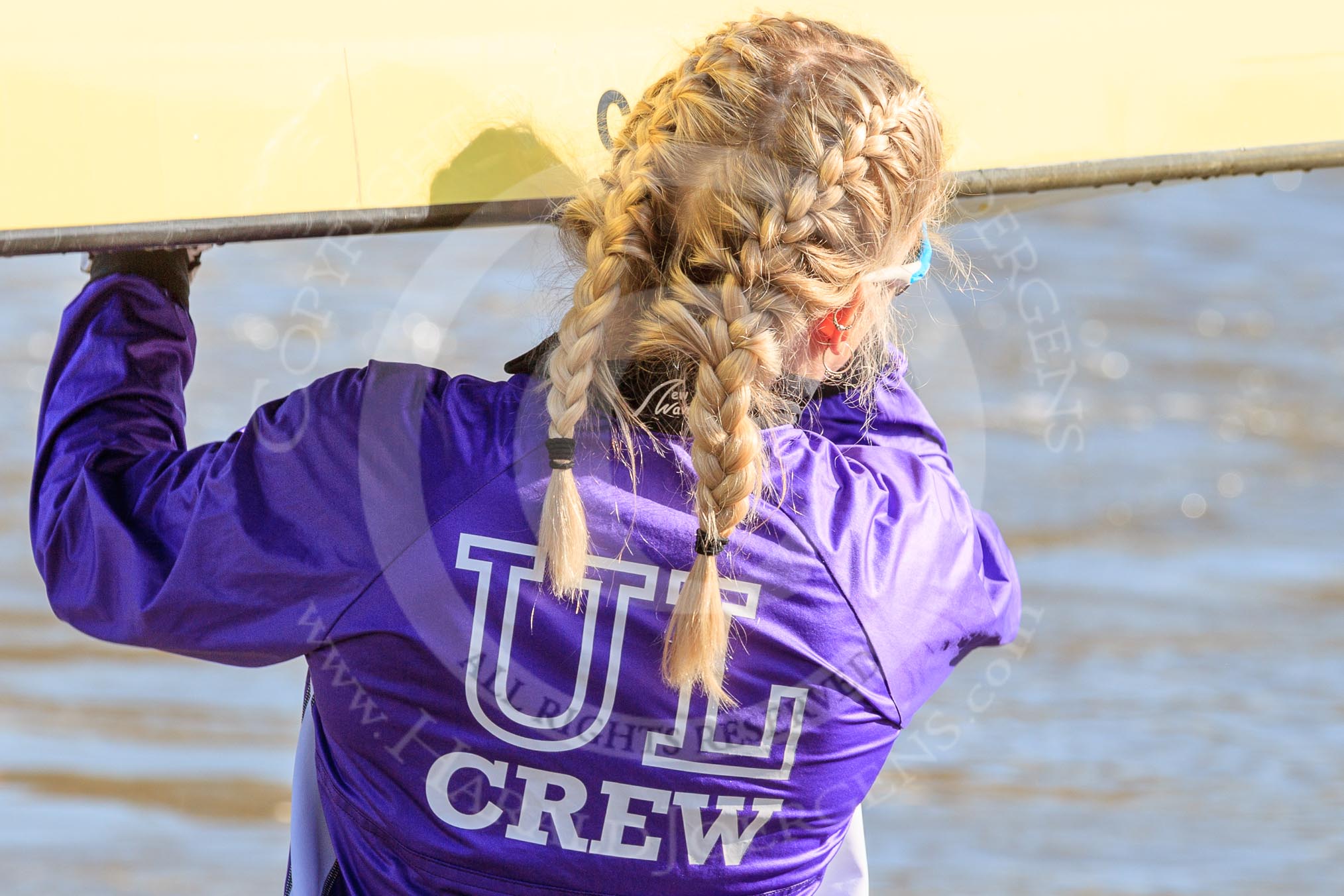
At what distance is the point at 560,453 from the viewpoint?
38.8 inches

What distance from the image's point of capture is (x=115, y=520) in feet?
3.37

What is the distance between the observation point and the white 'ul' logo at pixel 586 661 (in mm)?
1005

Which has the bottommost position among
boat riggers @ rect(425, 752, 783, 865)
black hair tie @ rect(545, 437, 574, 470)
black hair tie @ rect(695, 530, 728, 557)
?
boat riggers @ rect(425, 752, 783, 865)

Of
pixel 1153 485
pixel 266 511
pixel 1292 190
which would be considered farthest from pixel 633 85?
pixel 1292 190

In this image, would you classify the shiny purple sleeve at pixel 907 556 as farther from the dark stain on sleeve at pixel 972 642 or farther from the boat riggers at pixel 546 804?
the boat riggers at pixel 546 804

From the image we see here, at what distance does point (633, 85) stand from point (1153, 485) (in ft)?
9.44

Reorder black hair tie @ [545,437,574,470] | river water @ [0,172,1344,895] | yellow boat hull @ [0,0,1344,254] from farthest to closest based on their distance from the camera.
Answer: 1. river water @ [0,172,1344,895]
2. yellow boat hull @ [0,0,1344,254]
3. black hair tie @ [545,437,574,470]

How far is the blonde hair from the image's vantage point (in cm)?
100

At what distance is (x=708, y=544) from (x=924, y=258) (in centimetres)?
33

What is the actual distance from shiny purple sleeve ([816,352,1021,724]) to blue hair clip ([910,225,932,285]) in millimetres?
117

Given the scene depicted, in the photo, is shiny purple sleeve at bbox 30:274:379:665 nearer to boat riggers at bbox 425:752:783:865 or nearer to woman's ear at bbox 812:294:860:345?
boat riggers at bbox 425:752:783:865

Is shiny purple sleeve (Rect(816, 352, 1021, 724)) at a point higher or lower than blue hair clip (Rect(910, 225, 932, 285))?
lower

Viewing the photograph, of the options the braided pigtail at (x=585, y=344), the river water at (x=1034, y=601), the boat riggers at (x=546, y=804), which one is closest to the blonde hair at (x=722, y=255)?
the braided pigtail at (x=585, y=344)

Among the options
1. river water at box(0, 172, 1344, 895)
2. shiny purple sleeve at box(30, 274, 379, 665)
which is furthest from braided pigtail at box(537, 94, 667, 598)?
river water at box(0, 172, 1344, 895)
